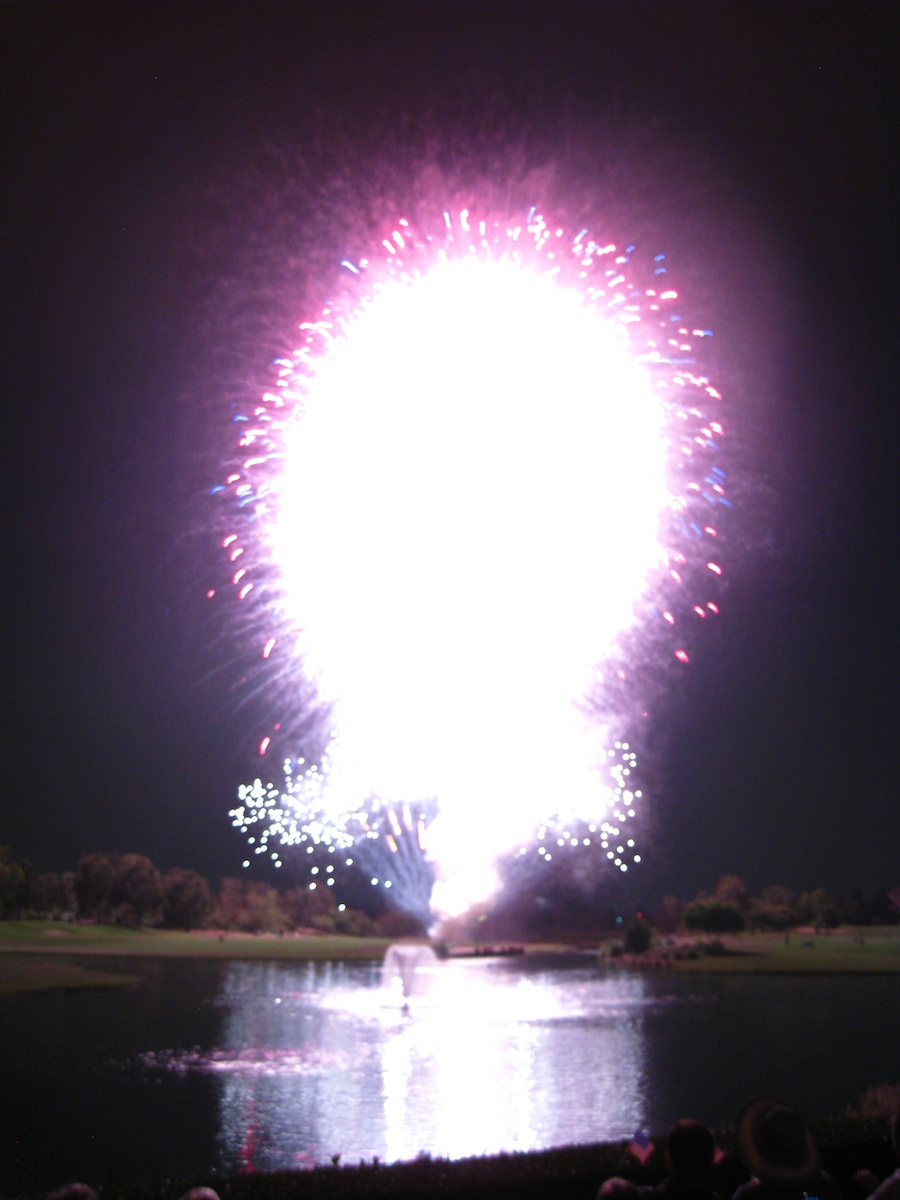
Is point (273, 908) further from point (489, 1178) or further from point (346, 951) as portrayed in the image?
point (489, 1178)

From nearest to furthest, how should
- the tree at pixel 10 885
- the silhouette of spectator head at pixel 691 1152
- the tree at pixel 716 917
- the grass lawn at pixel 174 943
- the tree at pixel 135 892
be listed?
the silhouette of spectator head at pixel 691 1152 → the tree at pixel 10 885 → the grass lawn at pixel 174 943 → the tree at pixel 135 892 → the tree at pixel 716 917

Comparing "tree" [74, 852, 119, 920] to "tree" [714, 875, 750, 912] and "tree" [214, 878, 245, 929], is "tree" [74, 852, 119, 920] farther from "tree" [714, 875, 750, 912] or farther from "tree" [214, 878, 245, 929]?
"tree" [714, 875, 750, 912]

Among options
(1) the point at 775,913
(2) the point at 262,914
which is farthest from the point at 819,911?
(2) the point at 262,914

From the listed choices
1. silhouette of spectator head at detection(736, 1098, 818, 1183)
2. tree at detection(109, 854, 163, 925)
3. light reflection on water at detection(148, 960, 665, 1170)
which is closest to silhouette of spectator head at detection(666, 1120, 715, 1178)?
silhouette of spectator head at detection(736, 1098, 818, 1183)

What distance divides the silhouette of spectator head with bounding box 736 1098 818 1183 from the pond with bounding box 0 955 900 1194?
18.1ft

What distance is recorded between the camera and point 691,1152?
12.3 ft

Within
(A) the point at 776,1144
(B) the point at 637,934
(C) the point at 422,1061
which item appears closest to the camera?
(A) the point at 776,1144

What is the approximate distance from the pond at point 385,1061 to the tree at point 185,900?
1.97 feet

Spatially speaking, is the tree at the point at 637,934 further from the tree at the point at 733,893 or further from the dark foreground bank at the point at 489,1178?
the dark foreground bank at the point at 489,1178

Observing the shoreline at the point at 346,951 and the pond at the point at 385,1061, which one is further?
the shoreline at the point at 346,951

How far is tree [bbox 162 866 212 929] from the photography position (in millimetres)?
13430

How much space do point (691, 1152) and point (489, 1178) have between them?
2649 millimetres

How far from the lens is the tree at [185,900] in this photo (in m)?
13.4

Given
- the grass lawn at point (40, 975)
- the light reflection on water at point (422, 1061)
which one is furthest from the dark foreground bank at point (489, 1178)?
the grass lawn at point (40, 975)
